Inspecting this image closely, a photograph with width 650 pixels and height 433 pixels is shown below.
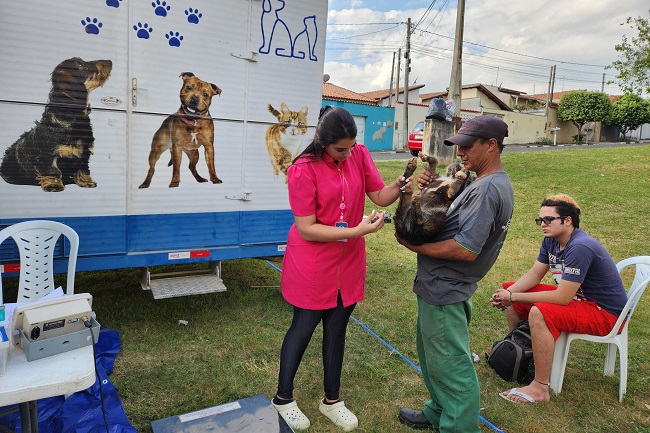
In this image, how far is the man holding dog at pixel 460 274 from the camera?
89.1 inches

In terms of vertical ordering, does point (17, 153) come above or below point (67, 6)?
below

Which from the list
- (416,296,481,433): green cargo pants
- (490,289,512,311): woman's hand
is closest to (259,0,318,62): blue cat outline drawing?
(490,289,512,311): woman's hand

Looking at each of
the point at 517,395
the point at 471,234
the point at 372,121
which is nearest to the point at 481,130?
the point at 471,234

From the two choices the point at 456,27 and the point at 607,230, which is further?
the point at 456,27

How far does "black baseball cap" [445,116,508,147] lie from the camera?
227 centimetres

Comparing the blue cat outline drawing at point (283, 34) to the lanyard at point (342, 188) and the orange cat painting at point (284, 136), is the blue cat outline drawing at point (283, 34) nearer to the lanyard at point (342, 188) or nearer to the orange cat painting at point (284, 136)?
the orange cat painting at point (284, 136)

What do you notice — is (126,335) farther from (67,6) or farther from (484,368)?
(484,368)

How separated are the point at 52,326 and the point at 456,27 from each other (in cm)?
1348

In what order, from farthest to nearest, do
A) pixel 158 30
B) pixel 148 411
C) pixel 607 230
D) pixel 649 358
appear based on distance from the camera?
pixel 607 230
pixel 649 358
pixel 158 30
pixel 148 411

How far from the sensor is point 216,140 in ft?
12.9

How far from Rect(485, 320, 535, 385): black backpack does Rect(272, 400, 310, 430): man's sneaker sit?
159cm

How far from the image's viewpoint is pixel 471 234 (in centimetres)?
216

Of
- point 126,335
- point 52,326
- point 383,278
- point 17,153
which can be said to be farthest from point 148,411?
point 383,278

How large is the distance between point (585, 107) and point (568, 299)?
112 feet
